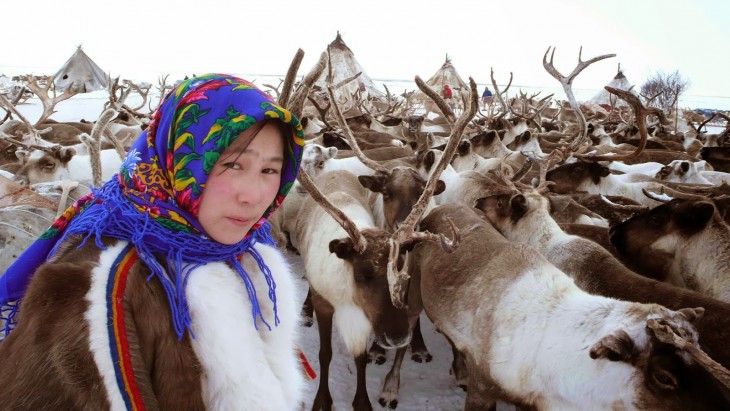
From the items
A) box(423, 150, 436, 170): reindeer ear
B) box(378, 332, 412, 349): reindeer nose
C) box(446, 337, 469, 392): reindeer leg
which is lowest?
box(446, 337, 469, 392): reindeer leg

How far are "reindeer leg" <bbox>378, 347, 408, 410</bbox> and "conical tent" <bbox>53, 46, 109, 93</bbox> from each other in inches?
987

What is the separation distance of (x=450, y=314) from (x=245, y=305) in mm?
1822

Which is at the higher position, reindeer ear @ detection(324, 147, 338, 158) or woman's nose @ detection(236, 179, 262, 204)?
woman's nose @ detection(236, 179, 262, 204)

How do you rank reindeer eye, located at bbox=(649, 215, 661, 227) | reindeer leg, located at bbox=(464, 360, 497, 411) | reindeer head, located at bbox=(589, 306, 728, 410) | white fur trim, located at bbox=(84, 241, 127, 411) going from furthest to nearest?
1. reindeer eye, located at bbox=(649, 215, 661, 227)
2. reindeer leg, located at bbox=(464, 360, 497, 411)
3. reindeer head, located at bbox=(589, 306, 728, 410)
4. white fur trim, located at bbox=(84, 241, 127, 411)

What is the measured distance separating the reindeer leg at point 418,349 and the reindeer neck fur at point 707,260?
2.02 metres

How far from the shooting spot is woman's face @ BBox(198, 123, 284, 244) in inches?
43.5

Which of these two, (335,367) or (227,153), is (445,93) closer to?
(335,367)

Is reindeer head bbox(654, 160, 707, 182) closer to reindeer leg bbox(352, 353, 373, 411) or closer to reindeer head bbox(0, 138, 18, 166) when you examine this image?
reindeer leg bbox(352, 353, 373, 411)

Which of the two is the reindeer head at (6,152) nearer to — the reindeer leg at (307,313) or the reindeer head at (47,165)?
the reindeer head at (47,165)

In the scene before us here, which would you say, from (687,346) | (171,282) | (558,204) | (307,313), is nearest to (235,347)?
(171,282)

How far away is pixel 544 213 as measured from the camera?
11.6ft

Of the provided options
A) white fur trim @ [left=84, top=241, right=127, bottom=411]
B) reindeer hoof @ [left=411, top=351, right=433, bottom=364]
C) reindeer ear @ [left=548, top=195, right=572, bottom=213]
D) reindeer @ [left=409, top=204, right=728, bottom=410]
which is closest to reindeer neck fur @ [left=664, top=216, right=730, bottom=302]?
reindeer ear @ [left=548, top=195, right=572, bottom=213]

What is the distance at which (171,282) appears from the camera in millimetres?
1025

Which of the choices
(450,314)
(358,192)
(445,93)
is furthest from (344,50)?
(450,314)
